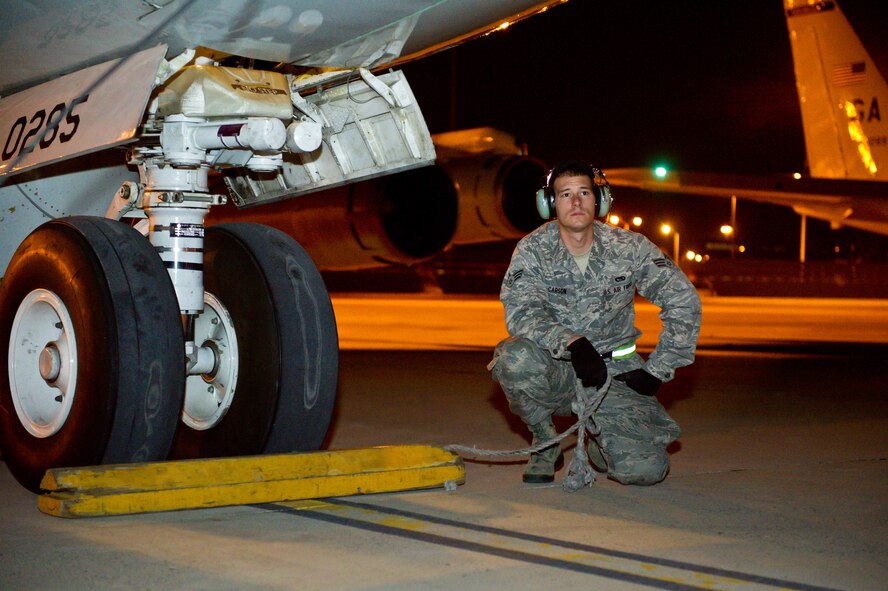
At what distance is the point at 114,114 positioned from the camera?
4105 mm

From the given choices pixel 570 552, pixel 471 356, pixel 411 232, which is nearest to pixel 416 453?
pixel 570 552

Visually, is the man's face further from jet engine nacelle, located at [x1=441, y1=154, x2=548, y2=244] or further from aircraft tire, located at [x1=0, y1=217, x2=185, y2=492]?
jet engine nacelle, located at [x1=441, y1=154, x2=548, y2=244]

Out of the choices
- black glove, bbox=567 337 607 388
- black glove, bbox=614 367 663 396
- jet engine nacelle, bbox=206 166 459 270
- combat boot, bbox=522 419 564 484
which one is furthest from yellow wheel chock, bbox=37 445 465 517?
jet engine nacelle, bbox=206 166 459 270

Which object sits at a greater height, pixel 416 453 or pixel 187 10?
pixel 187 10

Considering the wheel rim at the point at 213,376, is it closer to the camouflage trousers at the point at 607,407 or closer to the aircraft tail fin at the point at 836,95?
the camouflage trousers at the point at 607,407

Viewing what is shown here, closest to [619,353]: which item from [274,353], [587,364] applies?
[587,364]

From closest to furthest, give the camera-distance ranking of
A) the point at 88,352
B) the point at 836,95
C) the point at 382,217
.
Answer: the point at 88,352 → the point at 382,217 → the point at 836,95

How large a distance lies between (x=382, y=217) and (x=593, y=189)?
150 inches

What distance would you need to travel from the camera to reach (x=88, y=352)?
394 centimetres

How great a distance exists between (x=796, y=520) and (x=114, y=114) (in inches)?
108

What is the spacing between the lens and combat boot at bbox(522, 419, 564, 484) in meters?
4.51

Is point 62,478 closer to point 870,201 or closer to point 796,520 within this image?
point 796,520

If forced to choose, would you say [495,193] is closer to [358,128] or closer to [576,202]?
[358,128]

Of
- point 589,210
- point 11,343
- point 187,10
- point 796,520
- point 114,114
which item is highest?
point 187,10
